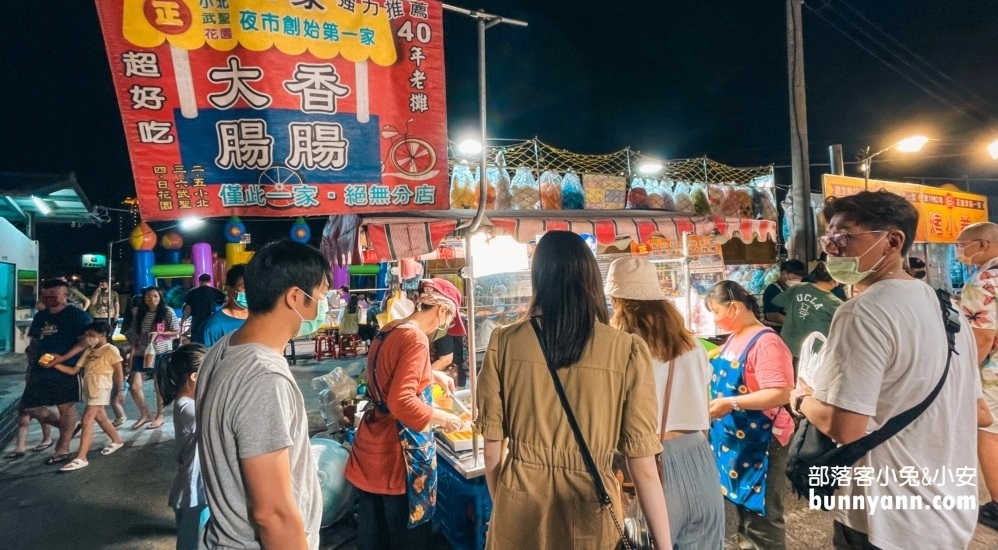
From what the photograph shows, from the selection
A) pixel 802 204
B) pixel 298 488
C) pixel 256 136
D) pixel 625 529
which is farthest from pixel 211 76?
pixel 802 204

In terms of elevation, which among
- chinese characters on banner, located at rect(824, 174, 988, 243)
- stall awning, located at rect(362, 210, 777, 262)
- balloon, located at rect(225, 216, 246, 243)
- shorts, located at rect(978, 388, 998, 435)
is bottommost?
shorts, located at rect(978, 388, 998, 435)

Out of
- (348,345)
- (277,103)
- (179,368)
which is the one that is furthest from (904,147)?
(348,345)

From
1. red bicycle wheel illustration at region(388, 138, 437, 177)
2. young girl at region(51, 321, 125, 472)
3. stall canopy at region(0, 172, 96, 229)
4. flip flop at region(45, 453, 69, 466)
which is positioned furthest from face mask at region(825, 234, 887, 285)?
stall canopy at region(0, 172, 96, 229)

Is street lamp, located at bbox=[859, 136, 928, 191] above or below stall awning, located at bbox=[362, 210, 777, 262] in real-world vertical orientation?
above

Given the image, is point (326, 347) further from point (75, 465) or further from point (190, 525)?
point (190, 525)

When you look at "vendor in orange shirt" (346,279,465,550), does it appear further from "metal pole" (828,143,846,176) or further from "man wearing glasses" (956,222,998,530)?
"metal pole" (828,143,846,176)

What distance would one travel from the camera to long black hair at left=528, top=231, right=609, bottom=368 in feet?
6.09

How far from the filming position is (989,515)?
3.98 metres

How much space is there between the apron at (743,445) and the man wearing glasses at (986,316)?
2.10m

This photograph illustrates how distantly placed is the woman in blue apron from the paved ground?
2.65 ft

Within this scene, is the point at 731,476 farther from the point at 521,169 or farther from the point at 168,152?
the point at 168,152

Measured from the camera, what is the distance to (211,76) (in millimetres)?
2904

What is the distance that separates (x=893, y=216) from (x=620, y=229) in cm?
253

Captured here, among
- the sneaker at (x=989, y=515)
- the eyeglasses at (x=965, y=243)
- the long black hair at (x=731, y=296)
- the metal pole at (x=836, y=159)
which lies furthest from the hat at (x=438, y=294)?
the metal pole at (x=836, y=159)
